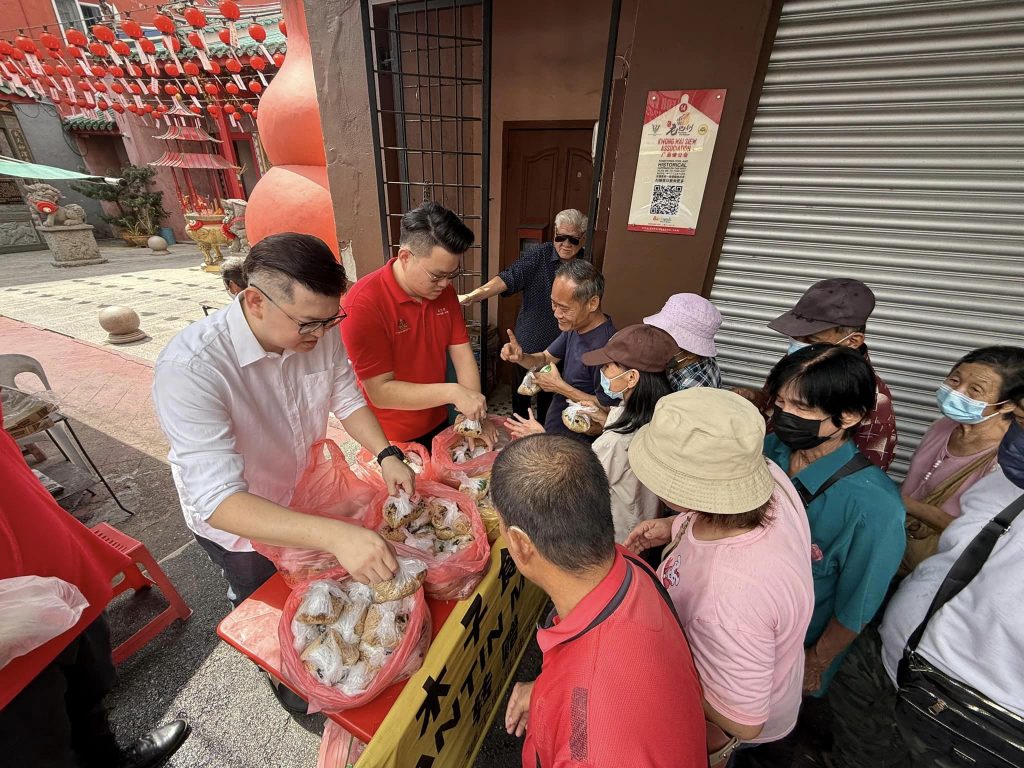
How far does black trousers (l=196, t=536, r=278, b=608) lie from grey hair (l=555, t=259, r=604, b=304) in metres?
2.00

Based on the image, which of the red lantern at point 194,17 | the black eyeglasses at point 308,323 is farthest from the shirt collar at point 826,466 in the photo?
the red lantern at point 194,17

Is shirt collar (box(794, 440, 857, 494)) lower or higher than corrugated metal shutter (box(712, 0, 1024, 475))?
lower

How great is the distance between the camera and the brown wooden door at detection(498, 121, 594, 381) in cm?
453

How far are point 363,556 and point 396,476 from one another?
505mm

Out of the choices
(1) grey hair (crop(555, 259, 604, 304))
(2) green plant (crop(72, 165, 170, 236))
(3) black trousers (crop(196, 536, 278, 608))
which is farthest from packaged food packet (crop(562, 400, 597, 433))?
(2) green plant (crop(72, 165, 170, 236))

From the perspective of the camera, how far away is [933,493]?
1876mm

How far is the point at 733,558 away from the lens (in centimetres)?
114

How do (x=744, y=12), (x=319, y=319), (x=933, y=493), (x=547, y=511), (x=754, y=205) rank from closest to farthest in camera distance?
(x=547, y=511) → (x=319, y=319) → (x=933, y=493) → (x=744, y=12) → (x=754, y=205)

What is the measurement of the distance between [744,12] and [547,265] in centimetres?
193

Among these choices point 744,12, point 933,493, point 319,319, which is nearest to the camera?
point 319,319

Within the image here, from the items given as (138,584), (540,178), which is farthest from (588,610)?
(540,178)

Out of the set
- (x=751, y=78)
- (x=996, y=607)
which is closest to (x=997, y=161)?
(x=751, y=78)

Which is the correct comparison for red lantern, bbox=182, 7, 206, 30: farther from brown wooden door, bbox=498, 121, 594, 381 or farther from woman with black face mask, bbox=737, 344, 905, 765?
woman with black face mask, bbox=737, 344, 905, 765

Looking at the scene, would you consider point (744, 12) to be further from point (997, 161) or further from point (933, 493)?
point (933, 493)
